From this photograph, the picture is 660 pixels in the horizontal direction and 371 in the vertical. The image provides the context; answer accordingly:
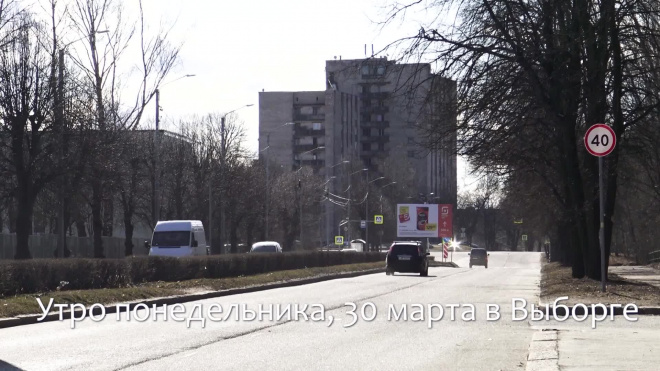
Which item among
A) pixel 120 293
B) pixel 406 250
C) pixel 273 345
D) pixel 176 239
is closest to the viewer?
pixel 273 345

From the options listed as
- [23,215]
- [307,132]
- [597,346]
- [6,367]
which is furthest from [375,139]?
[6,367]

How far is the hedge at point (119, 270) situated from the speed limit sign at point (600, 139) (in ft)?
42.5

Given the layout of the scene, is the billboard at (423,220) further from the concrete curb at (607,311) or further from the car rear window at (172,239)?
the concrete curb at (607,311)

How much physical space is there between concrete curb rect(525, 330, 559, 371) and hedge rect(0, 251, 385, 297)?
12364 millimetres

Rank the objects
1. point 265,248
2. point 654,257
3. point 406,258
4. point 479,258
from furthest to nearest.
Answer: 1. point 479,258
2. point 654,257
3. point 265,248
4. point 406,258

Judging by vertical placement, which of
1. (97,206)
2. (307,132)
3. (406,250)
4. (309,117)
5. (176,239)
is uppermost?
(309,117)

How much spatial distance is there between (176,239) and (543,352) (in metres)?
32.7

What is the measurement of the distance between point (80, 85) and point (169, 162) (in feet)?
66.6

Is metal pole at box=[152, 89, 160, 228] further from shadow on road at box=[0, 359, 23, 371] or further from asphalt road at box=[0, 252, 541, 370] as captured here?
shadow on road at box=[0, 359, 23, 371]

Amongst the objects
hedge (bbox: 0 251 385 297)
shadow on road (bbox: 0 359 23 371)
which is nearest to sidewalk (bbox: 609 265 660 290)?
hedge (bbox: 0 251 385 297)

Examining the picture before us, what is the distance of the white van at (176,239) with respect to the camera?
43.8 metres

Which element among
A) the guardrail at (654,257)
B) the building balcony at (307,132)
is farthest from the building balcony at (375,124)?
the guardrail at (654,257)

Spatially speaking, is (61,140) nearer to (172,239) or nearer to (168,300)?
(172,239)

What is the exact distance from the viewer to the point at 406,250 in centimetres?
4816
